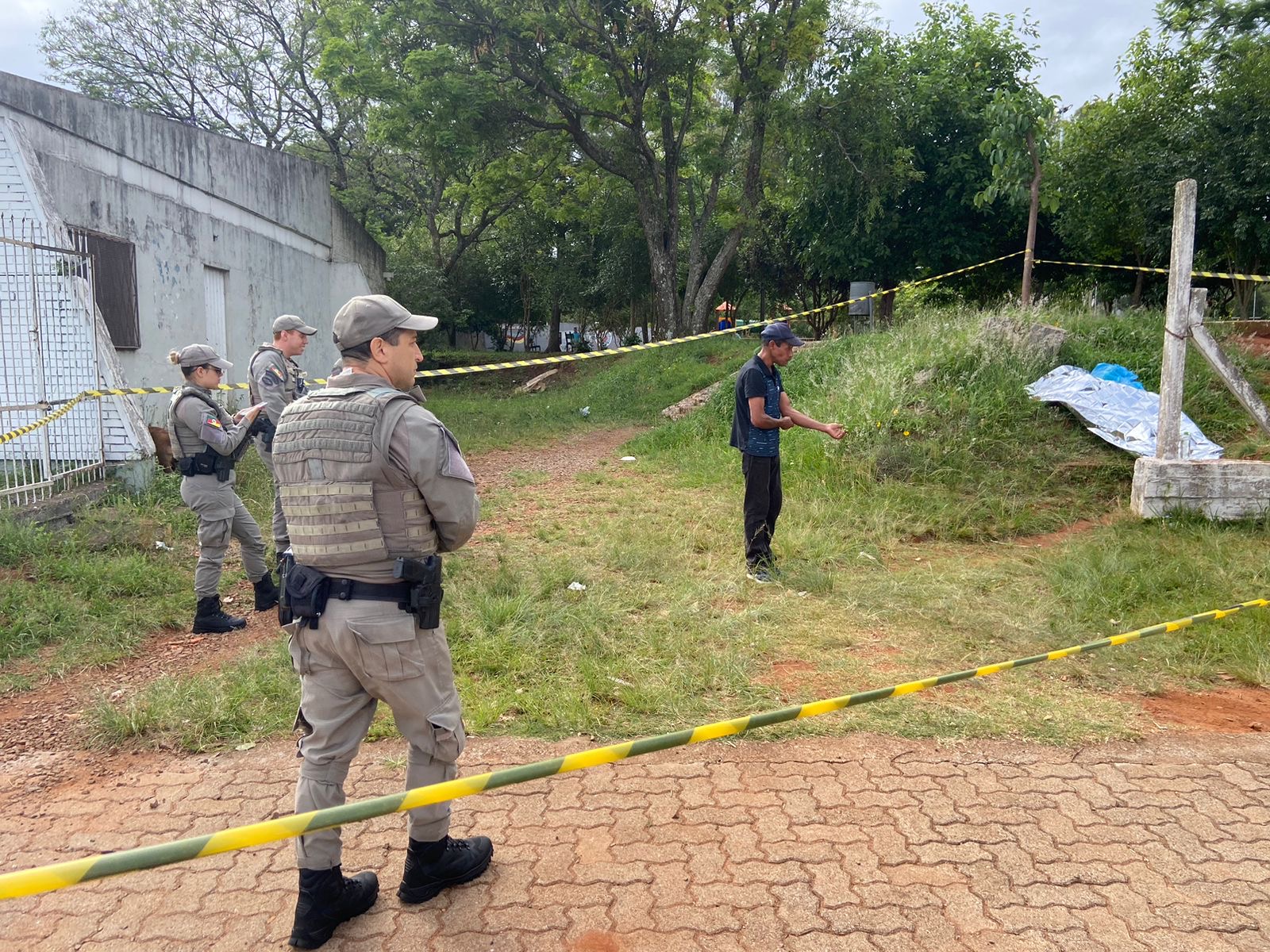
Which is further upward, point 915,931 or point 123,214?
point 123,214

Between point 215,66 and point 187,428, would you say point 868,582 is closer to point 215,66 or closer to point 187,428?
point 187,428

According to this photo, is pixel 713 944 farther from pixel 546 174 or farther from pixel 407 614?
pixel 546 174

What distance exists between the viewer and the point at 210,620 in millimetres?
5047

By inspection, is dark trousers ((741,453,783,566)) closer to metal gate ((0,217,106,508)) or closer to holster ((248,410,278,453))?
holster ((248,410,278,453))

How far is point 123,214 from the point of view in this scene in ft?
31.1

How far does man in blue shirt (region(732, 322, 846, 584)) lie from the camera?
5547 mm

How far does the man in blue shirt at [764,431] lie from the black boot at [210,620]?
3244 mm

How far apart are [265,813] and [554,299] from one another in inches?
983

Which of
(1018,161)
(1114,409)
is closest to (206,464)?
(1114,409)

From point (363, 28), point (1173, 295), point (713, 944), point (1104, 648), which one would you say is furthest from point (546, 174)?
point (713, 944)

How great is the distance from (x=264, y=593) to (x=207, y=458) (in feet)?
3.09

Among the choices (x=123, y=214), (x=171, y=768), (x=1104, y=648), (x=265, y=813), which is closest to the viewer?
(x=265, y=813)

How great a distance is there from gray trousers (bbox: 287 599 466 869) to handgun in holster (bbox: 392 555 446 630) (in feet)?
0.11

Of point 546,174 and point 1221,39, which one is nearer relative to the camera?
point 1221,39
